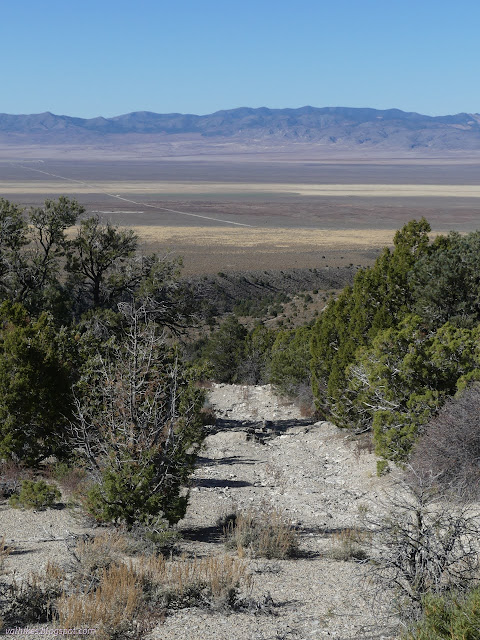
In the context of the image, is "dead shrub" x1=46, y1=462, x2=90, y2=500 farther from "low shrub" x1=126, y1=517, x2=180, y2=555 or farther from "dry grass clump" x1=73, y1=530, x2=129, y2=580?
"dry grass clump" x1=73, y1=530, x2=129, y2=580

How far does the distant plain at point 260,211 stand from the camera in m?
76.8

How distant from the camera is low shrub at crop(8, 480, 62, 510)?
36.4ft

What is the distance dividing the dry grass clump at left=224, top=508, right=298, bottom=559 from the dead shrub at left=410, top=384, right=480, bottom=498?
2.49 metres

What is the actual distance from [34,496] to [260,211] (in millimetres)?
112444

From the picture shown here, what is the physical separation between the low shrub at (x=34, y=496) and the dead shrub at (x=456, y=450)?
5581mm

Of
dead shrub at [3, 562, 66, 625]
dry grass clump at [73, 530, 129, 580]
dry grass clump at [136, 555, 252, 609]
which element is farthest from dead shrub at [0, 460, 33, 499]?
dry grass clump at [136, 555, 252, 609]

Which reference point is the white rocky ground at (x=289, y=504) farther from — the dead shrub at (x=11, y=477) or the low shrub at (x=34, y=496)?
the dead shrub at (x=11, y=477)

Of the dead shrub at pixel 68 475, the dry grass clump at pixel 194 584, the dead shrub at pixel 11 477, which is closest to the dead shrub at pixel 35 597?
the dry grass clump at pixel 194 584

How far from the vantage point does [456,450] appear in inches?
440

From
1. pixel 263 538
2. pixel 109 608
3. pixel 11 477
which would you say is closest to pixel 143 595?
pixel 109 608

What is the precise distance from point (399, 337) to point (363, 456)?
3210 millimetres

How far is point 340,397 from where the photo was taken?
17469 millimetres

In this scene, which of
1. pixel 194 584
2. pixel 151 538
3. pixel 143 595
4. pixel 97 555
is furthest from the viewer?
pixel 151 538

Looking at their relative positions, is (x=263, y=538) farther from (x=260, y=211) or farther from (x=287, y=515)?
(x=260, y=211)
